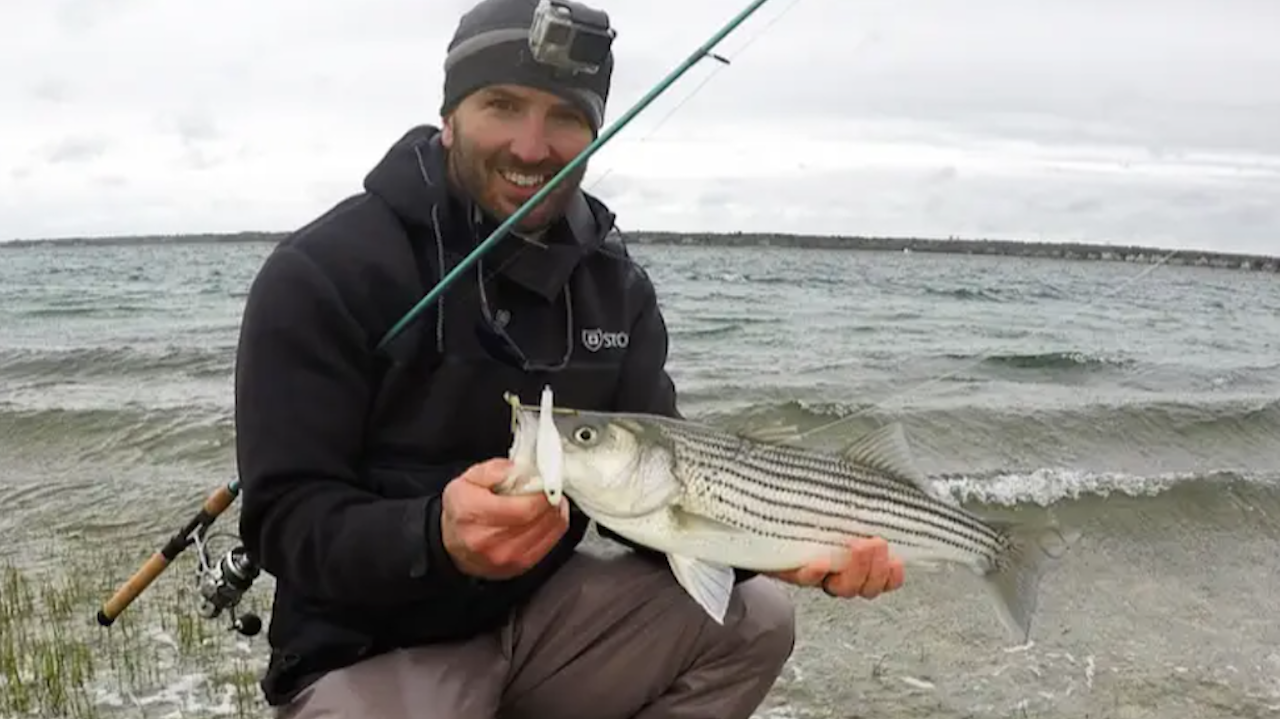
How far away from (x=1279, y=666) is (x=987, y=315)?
1115 inches

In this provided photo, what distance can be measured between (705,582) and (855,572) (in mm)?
549

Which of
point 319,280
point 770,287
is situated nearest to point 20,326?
point 770,287

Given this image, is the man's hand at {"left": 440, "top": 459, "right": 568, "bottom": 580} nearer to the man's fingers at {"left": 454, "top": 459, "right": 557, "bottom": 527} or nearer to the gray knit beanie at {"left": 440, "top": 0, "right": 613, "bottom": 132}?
the man's fingers at {"left": 454, "top": 459, "right": 557, "bottom": 527}

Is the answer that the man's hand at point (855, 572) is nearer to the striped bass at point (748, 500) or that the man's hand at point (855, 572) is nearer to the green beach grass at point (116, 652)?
the striped bass at point (748, 500)

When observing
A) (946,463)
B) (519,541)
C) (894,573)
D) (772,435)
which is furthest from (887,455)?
(946,463)

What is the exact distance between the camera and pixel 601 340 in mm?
4598

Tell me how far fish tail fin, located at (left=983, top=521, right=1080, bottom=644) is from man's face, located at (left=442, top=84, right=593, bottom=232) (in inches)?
80.2

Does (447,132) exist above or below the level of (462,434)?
above

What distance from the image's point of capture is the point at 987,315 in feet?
115

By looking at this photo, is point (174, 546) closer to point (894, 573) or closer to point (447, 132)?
point (447, 132)

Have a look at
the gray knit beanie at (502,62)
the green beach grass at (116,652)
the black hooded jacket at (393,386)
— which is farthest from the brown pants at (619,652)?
the green beach grass at (116,652)

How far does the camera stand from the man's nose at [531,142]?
4.29 metres

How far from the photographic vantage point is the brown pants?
448 cm

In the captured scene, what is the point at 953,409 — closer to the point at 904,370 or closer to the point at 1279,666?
the point at 904,370
